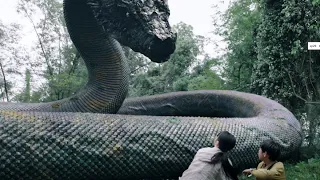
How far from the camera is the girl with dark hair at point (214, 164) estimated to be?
241cm

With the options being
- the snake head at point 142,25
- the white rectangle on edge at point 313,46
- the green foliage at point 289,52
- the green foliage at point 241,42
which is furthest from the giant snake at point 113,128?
the green foliage at point 241,42

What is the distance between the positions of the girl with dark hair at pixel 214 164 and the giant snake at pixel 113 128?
817 mm

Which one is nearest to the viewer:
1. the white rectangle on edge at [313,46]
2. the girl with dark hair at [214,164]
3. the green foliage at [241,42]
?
the girl with dark hair at [214,164]

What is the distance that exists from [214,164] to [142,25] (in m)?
1.51

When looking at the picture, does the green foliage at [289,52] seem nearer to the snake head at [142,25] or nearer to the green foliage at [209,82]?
the green foliage at [209,82]

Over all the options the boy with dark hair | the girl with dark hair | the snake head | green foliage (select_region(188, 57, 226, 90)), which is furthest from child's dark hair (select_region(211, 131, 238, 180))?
green foliage (select_region(188, 57, 226, 90))

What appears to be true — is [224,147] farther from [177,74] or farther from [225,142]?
[177,74]

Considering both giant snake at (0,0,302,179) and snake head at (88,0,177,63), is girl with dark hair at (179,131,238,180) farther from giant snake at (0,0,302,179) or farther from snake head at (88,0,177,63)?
snake head at (88,0,177,63)

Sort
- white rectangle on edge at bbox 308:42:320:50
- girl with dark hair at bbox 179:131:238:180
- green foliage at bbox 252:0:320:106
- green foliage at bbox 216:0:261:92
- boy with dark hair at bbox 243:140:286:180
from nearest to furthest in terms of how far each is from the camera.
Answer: girl with dark hair at bbox 179:131:238:180 → boy with dark hair at bbox 243:140:286:180 → white rectangle on edge at bbox 308:42:320:50 → green foliage at bbox 252:0:320:106 → green foliage at bbox 216:0:261:92

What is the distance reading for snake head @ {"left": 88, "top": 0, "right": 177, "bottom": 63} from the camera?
330 centimetres

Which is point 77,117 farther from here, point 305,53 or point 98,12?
point 305,53

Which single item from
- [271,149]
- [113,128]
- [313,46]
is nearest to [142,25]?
[113,128]

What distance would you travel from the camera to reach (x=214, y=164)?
245 cm

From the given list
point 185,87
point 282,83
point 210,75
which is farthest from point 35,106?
point 185,87
